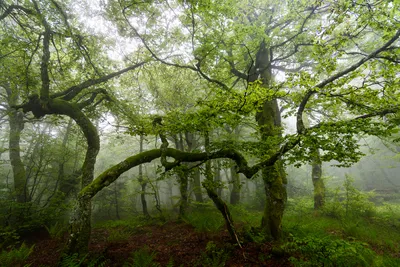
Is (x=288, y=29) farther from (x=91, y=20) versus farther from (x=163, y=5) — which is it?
(x=91, y=20)

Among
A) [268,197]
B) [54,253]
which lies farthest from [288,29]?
[54,253]

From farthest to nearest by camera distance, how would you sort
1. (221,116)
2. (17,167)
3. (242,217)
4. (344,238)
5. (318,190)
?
(318,190)
(17,167)
(242,217)
(344,238)
(221,116)

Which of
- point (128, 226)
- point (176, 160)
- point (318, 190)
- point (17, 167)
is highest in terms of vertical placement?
point (17, 167)

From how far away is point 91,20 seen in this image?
7.82 metres

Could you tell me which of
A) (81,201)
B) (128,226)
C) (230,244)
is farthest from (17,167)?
(230,244)

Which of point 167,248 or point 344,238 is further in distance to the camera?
point 344,238

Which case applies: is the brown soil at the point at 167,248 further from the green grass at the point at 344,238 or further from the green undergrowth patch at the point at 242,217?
the green undergrowth patch at the point at 242,217

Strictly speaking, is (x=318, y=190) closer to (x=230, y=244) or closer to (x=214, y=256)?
(x=230, y=244)

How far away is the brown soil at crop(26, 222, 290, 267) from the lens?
488cm

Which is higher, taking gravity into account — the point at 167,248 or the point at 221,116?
the point at 221,116

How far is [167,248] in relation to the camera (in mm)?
6152

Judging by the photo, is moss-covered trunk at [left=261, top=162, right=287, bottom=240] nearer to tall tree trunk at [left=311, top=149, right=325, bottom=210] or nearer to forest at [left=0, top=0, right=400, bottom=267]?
forest at [left=0, top=0, right=400, bottom=267]

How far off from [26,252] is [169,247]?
454cm

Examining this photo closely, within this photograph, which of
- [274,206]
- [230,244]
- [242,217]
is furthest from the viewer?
[242,217]
